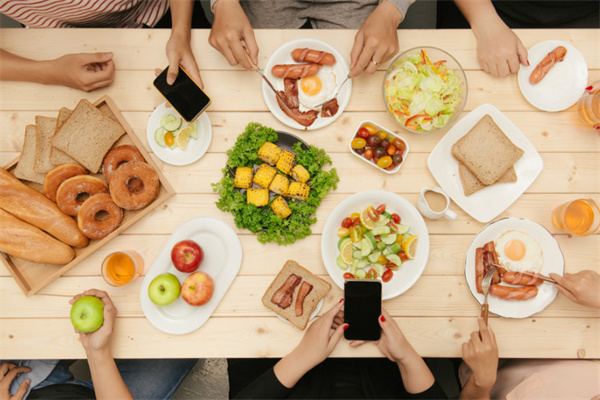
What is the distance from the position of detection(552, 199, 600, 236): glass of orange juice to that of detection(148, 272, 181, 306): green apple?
1936 mm

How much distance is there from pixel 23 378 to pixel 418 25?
3800 millimetres

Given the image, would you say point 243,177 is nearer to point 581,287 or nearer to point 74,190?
point 74,190

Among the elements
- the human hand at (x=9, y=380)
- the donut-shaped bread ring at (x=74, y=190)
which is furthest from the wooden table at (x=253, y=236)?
the human hand at (x=9, y=380)

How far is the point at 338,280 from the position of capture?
5.87 feet

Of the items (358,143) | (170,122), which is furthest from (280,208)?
(170,122)

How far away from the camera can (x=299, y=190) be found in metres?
1.78

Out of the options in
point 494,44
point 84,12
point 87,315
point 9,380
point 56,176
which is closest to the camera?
point 87,315

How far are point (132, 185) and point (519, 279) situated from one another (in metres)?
1.96

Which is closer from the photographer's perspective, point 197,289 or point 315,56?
point 197,289

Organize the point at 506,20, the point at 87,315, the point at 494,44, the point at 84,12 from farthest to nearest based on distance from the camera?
the point at 506,20
the point at 84,12
the point at 494,44
the point at 87,315

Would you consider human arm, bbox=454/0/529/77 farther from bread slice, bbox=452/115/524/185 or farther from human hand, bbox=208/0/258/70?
human hand, bbox=208/0/258/70

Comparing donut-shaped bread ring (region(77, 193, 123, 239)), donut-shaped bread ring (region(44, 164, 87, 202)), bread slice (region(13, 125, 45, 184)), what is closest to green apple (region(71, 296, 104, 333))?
donut-shaped bread ring (region(77, 193, 123, 239))

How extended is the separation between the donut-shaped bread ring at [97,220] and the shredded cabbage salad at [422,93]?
1471mm

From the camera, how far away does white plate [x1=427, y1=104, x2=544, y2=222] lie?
1.83 meters
